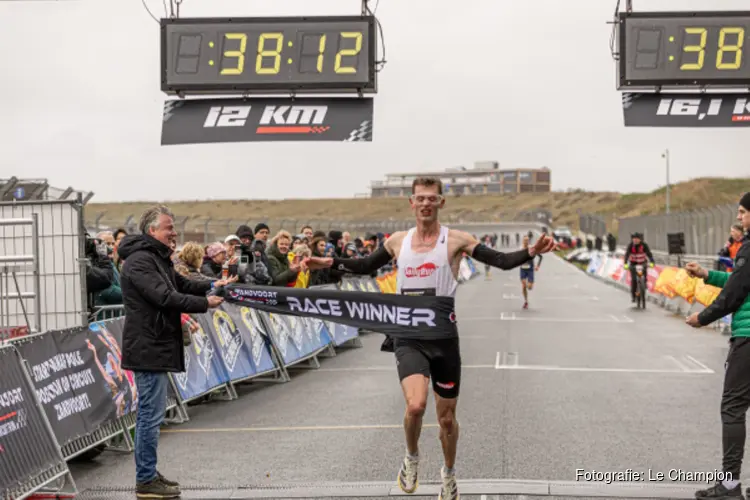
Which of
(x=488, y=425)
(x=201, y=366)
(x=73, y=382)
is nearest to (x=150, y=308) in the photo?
(x=73, y=382)

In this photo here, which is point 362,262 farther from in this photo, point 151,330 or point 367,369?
point 367,369

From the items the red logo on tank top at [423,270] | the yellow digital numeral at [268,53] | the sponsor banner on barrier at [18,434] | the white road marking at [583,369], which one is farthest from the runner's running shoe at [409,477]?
the yellow digital numeral at [268,53]

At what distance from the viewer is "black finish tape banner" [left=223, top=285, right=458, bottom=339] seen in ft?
21.0

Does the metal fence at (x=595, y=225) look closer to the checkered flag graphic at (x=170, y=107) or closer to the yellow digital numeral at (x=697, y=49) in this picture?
the yellow digital numeral at (x=697, y=49)

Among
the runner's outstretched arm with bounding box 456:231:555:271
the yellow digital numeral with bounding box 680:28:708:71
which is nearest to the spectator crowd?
the runner's outstretched arm with bounding box 456:231:555:271

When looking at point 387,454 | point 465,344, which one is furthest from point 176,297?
point 465,344

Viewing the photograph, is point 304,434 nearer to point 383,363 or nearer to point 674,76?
point 383,363

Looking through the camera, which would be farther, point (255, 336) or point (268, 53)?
point (268, 53)

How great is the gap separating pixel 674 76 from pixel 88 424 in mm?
10874

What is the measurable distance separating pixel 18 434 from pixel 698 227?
81.1 feet

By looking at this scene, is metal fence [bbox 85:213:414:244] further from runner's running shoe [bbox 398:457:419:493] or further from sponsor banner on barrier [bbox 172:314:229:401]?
runner's running shoe [bbox 398:457:419:493]

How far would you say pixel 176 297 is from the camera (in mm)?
6754

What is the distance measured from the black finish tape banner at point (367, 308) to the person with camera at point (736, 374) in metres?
1.83

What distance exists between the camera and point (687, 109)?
14953 millimetres
